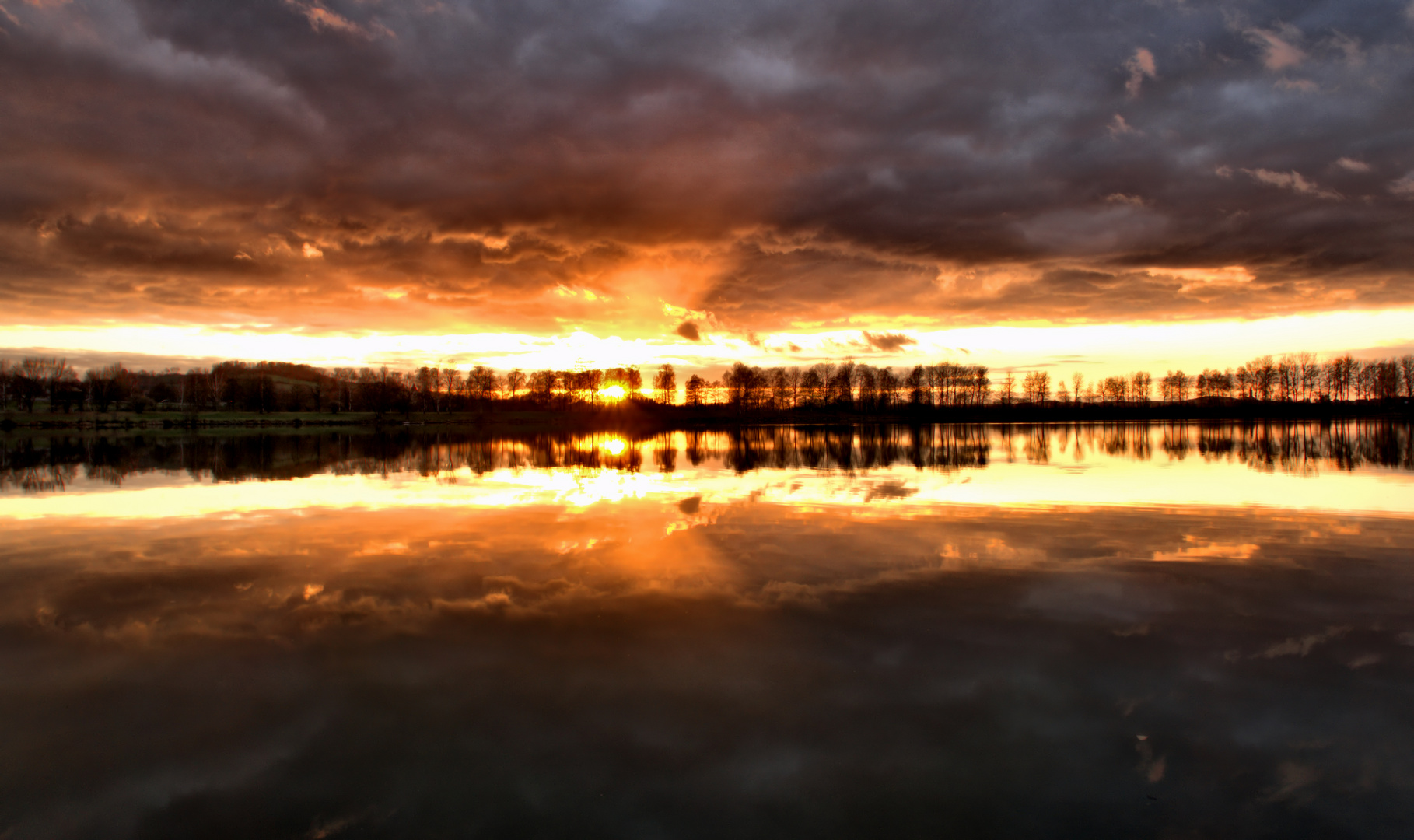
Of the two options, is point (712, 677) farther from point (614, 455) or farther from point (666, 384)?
point (666, 384)

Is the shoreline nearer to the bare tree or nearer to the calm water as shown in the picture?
the bare tree

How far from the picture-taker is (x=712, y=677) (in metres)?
7.60

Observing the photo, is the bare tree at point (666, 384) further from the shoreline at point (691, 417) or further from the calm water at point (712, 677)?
the calm water at point (712, 677)

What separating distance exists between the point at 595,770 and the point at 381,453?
149ft

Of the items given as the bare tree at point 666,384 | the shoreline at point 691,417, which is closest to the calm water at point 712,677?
the shoreline at point 691,417

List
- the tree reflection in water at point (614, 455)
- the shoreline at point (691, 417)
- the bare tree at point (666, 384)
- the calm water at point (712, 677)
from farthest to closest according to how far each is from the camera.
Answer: the bare tree at point (666, 384)
the shoreline at point (691, 417)
the tree reflection in water at point (614, 455)
the calm water at point (712, 677)

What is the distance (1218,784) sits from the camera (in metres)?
5.62

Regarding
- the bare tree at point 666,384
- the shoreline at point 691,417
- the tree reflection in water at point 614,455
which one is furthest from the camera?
the bare tree at point 666,384

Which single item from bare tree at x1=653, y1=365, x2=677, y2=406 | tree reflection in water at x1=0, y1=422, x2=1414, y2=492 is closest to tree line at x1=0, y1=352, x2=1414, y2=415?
bare tree at x1=653, y1=365, x2=677, y2=406

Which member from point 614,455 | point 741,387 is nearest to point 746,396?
point 741,387

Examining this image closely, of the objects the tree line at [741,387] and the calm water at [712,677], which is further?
the tree line at [741,387]

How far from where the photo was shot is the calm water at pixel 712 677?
5.39 m

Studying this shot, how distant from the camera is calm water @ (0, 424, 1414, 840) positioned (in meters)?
5.39

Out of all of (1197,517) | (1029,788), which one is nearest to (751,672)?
(1029,788)
